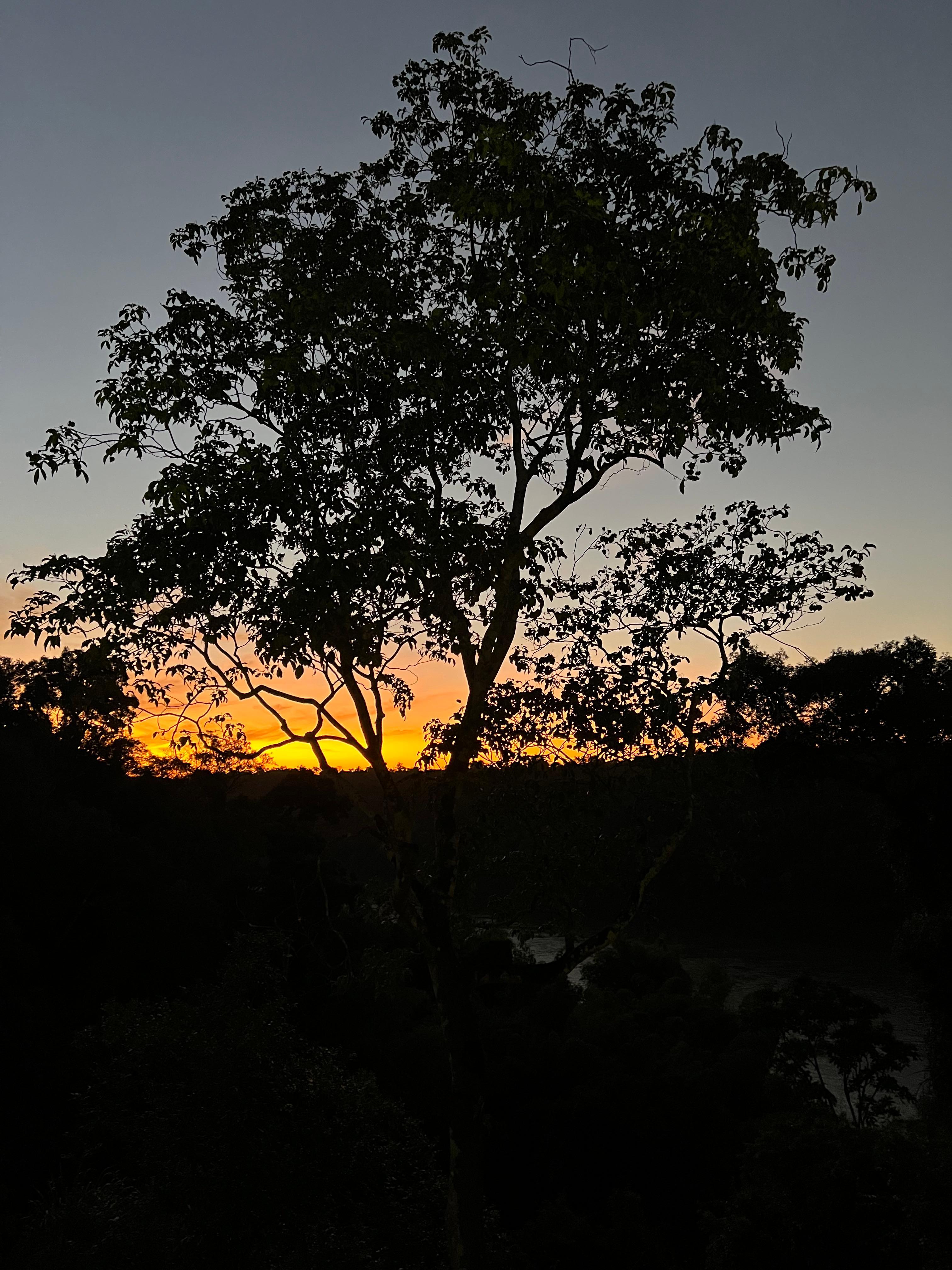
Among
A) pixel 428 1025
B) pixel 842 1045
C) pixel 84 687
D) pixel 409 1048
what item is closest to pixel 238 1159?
pixel 84 687

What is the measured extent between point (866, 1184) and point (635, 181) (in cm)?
1331

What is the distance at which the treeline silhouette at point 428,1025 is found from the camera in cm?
1009

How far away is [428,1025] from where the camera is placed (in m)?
29.6

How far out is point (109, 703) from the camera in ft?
36.6

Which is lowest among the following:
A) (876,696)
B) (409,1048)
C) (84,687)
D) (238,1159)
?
(409,1048)

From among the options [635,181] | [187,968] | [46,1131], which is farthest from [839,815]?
[635,181]

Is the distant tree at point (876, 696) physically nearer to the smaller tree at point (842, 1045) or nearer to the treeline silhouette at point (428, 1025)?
the treeline silhouette at point (428, 1025)

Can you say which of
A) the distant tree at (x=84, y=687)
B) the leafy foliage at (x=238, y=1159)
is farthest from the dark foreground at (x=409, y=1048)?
the distant tree at (x=84, y=687)

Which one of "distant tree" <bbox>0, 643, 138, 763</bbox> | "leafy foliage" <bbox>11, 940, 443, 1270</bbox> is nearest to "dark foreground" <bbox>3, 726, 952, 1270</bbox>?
"leafy foliage" <bbox>11, 940, 443, 1270</bbox>

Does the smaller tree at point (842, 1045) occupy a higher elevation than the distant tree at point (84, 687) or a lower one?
lower

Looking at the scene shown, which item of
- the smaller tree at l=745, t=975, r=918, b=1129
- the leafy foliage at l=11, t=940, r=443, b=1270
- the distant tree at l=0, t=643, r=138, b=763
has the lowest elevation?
the smaller tree at l=745, t=975, r=918, b=1129

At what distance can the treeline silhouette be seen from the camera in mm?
10086

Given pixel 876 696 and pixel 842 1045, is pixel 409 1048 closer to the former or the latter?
pixel 842 1045

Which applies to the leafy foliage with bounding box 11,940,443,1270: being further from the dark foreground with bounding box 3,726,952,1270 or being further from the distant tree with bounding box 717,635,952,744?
the distant tree with bounding box 717,635,952,744
